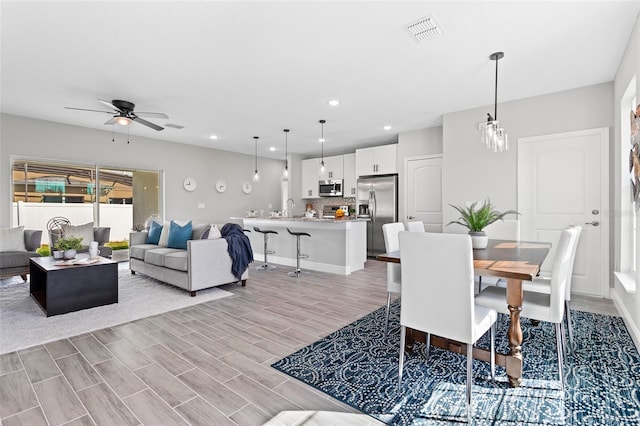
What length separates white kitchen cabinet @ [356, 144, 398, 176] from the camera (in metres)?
6.48

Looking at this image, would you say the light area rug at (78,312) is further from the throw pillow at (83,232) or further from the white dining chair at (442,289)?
the white dining chair at (442,289)

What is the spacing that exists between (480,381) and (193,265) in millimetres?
3202

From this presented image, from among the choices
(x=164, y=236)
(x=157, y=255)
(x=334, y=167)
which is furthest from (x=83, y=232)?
(x=334, y=167)

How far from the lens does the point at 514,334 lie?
1.95 m

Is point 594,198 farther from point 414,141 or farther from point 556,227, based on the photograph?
point 414,141

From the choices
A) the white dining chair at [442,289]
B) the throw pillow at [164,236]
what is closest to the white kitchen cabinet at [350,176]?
the throw pillow at [164,236]

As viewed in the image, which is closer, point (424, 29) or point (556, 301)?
point (556, 301)

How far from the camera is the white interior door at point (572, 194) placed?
3783mm

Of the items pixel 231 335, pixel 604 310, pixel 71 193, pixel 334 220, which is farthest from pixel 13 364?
pixel 604 310

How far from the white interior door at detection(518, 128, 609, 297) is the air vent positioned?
243 cm

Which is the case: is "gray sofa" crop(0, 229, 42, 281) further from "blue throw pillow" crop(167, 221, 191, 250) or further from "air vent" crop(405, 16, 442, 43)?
"air vent" crop(405, 16, 442, 43)

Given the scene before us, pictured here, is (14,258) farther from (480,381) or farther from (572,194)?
(572,194)

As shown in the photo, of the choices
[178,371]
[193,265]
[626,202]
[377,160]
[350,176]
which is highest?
[377,160]

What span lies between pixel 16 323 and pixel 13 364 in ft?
3.45
